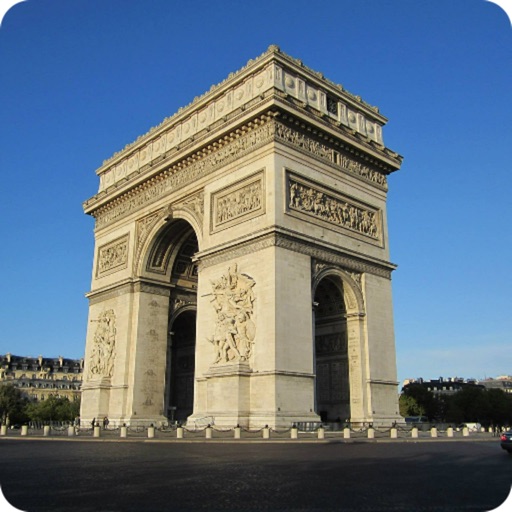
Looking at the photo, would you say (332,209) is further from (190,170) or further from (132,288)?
(132,288)

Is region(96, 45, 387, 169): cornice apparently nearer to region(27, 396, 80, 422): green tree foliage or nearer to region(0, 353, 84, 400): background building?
region(27, 396, 80, 422): green tree foliage

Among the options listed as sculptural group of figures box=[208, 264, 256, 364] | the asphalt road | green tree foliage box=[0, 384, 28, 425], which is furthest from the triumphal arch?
green tree foliage box=[0, 384, 28, 425]

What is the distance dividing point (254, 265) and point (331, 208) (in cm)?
517

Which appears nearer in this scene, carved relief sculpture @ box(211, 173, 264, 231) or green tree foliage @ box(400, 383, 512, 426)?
carved relief sculpture @ box(211, 173, 264, 231)

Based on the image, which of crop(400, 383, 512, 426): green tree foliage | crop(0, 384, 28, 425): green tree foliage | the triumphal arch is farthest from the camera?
crop(400, 383, 512, 426): green tree foliage

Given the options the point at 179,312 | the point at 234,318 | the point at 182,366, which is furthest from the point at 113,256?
the point at 234,318

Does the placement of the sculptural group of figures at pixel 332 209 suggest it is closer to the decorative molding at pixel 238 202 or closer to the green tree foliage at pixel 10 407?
the decorative molding at pixel 238 202

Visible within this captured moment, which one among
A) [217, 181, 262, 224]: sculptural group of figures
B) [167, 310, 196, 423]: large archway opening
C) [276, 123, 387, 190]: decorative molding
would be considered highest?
[276, 123, 387, 190]: decorative molding

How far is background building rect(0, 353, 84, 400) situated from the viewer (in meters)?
87.9

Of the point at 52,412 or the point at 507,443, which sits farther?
the point at 52,412

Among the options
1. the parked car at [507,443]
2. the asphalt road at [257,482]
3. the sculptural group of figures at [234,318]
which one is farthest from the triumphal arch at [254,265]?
the asphalt road at [257,482]

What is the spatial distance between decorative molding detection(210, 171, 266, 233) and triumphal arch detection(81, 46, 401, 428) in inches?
3.0

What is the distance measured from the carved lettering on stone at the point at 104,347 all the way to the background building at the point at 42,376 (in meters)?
59.2

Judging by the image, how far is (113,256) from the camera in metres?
34.5
